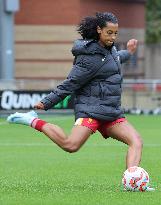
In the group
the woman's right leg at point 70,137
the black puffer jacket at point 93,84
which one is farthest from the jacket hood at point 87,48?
the woman's right leg at point 70,137

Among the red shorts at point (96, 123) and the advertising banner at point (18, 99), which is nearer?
the red shorts at point (96, 123)

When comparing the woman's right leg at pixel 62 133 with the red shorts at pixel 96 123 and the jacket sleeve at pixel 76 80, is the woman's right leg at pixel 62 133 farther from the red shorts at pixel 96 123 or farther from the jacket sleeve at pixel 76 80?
the jacket sleeve at pixel 76 80

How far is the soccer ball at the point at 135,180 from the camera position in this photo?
12.4 meters

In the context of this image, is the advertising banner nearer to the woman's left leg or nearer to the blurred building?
the blurred building

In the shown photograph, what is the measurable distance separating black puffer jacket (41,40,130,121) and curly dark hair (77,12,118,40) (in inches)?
4.4

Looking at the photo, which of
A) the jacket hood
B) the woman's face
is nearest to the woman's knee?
the jacket hood

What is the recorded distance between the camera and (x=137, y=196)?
12023 millimetres

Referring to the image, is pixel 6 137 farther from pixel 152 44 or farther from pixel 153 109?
pixel 152 44

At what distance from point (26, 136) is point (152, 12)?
40.0 meters

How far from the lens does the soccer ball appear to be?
40.8ft

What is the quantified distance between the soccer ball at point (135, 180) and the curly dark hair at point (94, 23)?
163 cm

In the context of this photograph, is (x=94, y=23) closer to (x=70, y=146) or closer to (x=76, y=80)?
(x=76, y=80)

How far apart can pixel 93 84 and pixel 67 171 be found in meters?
3.69

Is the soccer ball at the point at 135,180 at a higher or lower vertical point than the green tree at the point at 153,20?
higher
